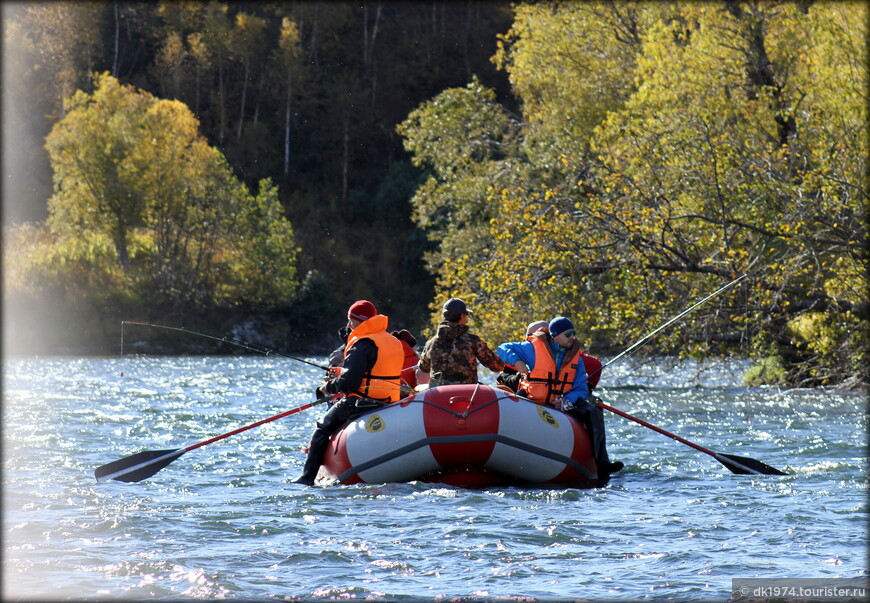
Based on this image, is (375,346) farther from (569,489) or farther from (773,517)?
(773,517)

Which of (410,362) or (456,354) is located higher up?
(456,354)

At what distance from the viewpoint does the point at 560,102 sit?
74.1 ft

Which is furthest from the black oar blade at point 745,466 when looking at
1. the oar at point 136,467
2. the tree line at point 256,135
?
the tree line at point 256,135

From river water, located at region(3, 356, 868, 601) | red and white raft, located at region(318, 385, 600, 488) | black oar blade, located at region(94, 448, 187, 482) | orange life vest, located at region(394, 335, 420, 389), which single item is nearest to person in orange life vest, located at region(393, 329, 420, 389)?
orange life vest, located at region(394, 335, 420, 389)

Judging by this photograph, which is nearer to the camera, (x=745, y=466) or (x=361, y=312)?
(x=361, y=312)

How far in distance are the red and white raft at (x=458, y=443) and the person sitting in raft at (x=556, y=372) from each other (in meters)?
0.52

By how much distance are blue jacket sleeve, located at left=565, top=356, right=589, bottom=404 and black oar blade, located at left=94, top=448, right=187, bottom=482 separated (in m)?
3.49

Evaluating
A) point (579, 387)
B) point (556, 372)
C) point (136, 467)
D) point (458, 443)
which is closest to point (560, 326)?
point (556, 372)

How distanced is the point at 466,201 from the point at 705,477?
15461mm

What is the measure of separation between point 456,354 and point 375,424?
1133mm

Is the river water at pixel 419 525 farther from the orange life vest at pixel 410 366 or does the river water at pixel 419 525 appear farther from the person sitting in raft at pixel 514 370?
the orange life vest at pixel 410 366

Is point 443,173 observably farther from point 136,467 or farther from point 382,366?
point 136,467

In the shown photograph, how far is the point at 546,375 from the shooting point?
956 cm

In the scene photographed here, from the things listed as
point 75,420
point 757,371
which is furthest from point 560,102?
point 75,420
